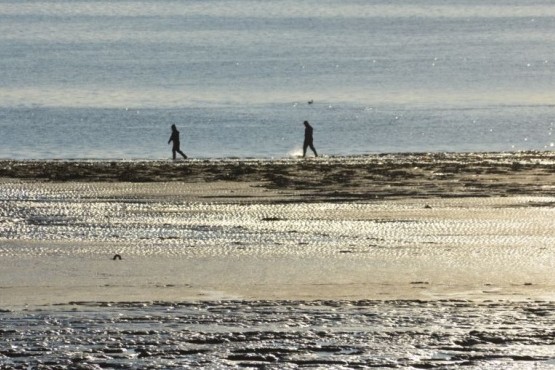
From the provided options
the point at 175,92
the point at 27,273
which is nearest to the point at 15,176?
the point at 27,273

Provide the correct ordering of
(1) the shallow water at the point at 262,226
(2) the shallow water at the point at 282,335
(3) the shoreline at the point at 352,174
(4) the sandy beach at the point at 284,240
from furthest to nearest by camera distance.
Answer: (3) the shoreline at the point at 352,174
(1) the shallow water at the point at 262,226
(4) the sandy beach at the point at 284,240
(2) the shallow water at the point at 282,335

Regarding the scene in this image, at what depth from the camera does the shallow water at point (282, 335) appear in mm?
12016

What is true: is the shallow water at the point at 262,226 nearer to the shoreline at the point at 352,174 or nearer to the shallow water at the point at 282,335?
the shoreline at the point at 352,174

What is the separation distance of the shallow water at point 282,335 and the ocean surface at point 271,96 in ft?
129

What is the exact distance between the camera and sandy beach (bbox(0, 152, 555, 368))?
606 inches

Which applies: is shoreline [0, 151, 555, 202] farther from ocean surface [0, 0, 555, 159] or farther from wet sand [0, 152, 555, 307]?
ocean surface [0, 0, 555, 159]

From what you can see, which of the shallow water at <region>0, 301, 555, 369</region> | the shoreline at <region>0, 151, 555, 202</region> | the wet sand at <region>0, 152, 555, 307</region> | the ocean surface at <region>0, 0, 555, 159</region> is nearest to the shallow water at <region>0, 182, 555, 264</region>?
A: the wet sand at <region>0, 152, 555, 307</region>

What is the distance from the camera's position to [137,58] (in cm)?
15725

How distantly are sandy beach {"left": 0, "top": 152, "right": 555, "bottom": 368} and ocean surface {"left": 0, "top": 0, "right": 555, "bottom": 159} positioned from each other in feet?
73.0

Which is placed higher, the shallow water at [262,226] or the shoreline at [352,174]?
the shoreline at [352,174]

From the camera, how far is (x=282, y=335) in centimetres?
1302

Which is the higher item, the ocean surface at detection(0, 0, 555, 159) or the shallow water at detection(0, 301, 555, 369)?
the ocean surface at detection(0, 0, 555, 159)

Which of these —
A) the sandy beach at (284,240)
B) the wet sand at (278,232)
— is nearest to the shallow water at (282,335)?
the sandy beach at (284,240)

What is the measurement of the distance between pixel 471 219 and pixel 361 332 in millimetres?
11332
